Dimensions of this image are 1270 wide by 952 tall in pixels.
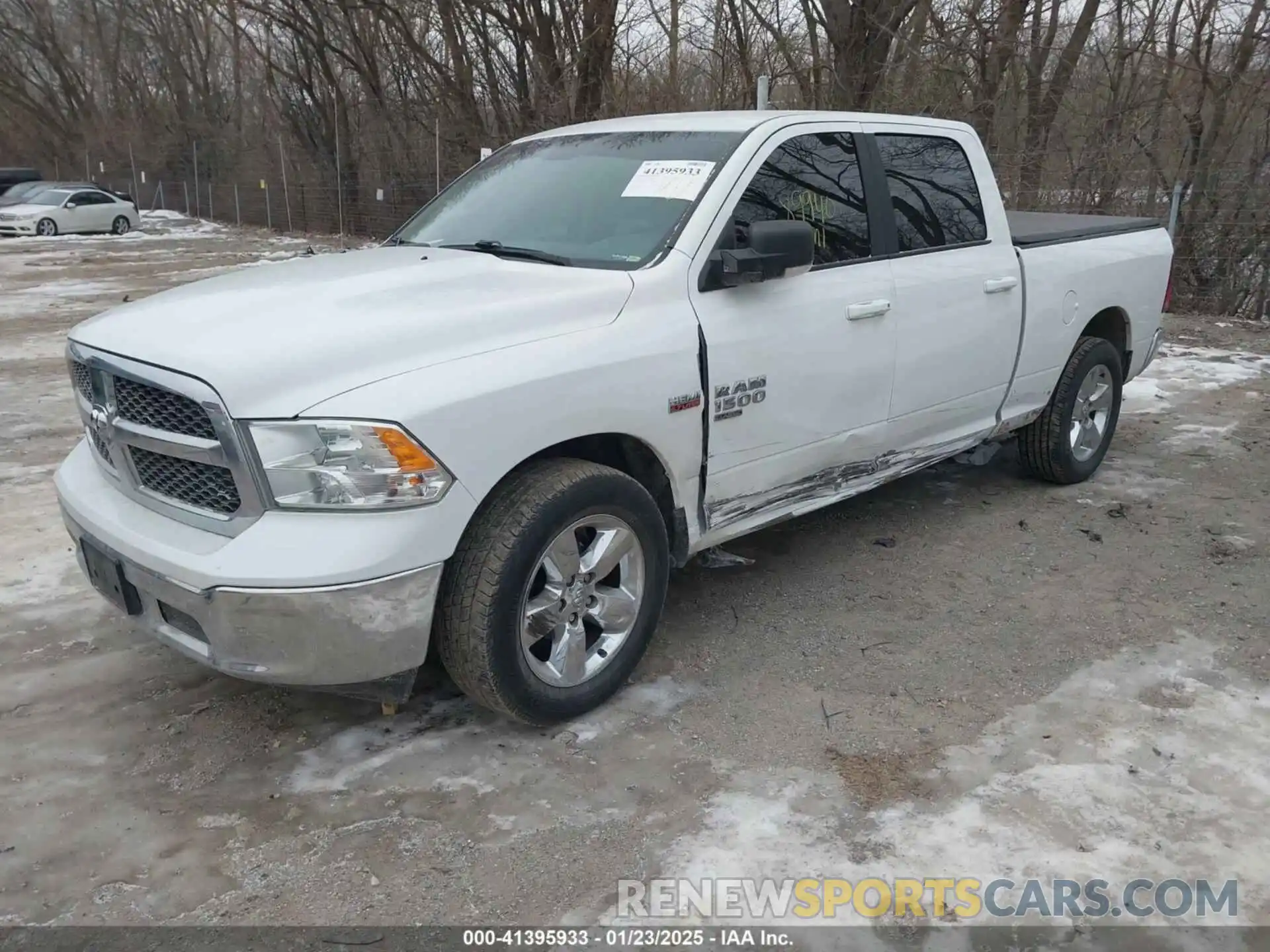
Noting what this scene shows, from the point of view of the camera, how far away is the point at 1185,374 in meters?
8.60

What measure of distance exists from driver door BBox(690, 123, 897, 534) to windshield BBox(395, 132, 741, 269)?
0.71 feet

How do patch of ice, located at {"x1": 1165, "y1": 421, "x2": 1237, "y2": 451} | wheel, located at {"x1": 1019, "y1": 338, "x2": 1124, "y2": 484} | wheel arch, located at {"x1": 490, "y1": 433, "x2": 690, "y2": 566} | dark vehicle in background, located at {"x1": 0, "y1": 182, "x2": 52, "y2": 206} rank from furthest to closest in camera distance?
1. dark vehicle in background, located at {"x1": 0, "y1": 182, "x2": 52, "y2": 206}
2. patch of ice, located at {"x1": 1165, "y1": 421, "x2": 1237, "y2": 451}
3. wheel, located at {"x1": 1019, "y1": 338, "x2": 1124, "y2": 484}
4. wheel arch, located at {"x1": 490, "y1": 433, "x2": 690, "y2": 566}

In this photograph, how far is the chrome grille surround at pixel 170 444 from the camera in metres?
2.74

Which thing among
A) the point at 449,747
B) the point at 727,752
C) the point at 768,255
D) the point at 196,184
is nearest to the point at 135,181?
the point at 196,184

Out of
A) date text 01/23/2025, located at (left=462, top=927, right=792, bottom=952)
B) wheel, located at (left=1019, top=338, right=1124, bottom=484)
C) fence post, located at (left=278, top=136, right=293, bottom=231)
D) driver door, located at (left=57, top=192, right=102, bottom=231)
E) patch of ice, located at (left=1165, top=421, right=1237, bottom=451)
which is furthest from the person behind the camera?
fence post, located at (left=278, top=136, right=293, bottom=231)

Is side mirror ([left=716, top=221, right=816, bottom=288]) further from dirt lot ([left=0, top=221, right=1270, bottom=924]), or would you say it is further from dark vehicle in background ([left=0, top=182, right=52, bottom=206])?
dark vehicle in background ([left=0, top=182, right=52, bottom=206])

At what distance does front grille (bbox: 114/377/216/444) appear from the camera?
9.21 feet

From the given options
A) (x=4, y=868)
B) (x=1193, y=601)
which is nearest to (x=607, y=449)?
(x=4, y=868)

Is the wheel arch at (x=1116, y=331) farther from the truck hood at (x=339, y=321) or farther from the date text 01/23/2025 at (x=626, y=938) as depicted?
the date text 01/23/2025 at (x=626, y=938)

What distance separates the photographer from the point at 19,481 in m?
5.68

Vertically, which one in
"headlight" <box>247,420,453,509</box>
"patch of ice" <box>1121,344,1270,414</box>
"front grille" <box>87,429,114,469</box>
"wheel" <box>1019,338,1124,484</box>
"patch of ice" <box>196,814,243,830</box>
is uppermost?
"headlight" <box>247,420,453,509</box>

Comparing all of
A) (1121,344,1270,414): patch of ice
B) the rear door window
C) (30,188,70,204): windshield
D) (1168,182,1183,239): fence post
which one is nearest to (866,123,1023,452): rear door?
the rear door window

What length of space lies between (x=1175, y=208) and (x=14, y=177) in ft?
115

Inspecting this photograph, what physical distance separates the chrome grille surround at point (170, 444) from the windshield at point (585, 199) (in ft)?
4.68
